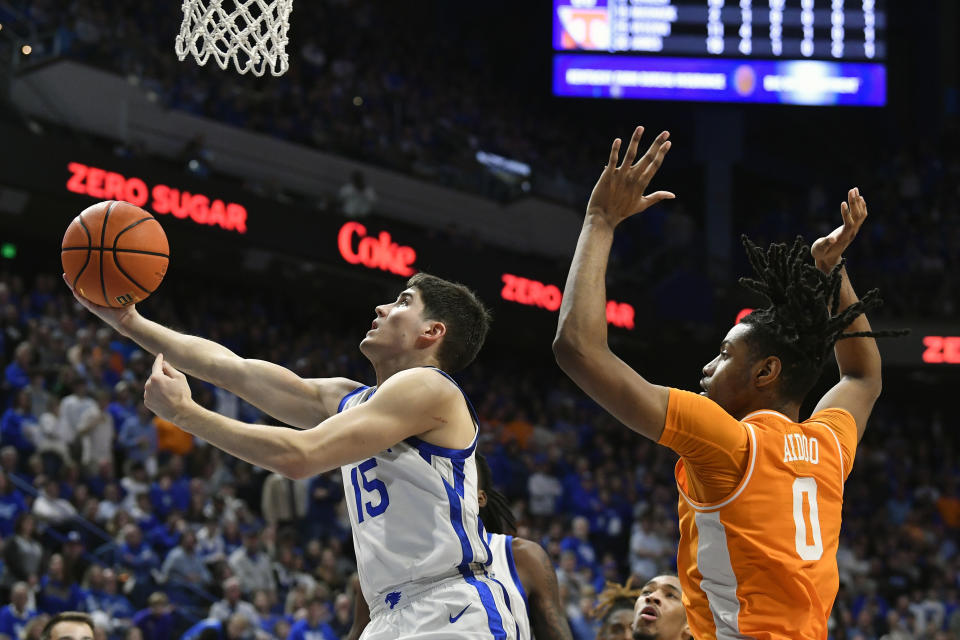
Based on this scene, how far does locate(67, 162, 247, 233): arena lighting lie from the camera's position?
39.6 feet

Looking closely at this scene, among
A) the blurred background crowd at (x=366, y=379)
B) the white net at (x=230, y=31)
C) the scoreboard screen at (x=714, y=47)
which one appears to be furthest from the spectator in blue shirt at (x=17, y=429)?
the scoreboard screen at (x=714, y=47)

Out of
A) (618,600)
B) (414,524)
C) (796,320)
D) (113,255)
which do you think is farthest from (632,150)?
(618,600)

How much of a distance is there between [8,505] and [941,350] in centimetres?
1267

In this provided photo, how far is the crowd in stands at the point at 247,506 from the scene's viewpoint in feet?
28.9

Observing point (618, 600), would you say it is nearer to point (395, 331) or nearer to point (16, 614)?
point (395, 331)

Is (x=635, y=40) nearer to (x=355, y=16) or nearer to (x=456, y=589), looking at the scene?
(x=355, y=16)

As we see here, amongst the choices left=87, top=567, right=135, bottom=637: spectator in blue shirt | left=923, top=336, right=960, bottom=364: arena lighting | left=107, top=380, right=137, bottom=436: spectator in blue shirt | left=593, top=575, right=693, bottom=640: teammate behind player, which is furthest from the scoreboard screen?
left=593, top=575, right=693, bottom=640: teammate behind player

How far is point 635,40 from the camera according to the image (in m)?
16.2

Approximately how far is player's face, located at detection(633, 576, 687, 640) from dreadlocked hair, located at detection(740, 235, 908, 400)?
4.05 feet

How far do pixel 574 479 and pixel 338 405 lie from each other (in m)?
10.5

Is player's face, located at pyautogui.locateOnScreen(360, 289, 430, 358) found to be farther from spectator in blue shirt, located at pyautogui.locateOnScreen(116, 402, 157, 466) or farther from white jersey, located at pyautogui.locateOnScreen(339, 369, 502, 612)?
spectator in blue shirt, located at pyautogui.locateOnScreen(116, 402, 157, 466)

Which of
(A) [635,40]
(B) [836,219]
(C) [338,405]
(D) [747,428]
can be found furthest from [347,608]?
(B) [836,219]

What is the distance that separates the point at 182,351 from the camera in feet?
11.4

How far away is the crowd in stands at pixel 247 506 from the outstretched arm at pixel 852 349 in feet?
15.6
